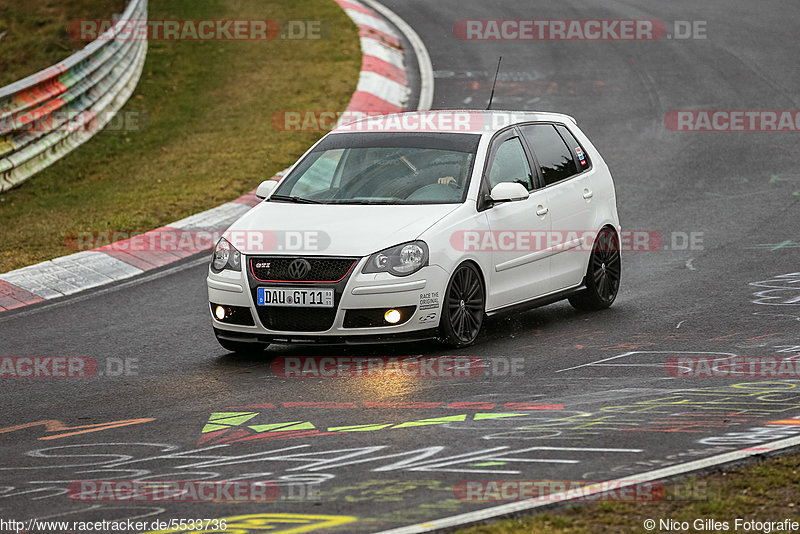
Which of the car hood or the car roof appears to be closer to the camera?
the car hood

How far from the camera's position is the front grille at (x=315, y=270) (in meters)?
8.47

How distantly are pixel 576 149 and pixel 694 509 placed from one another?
18.7ft

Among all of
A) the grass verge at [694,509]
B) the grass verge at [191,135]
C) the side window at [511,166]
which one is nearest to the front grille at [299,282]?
the side window at [511,166]

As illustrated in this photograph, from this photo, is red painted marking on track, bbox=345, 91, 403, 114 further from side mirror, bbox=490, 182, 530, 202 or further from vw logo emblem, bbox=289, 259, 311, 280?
vw logo emblem, bbox=289, 259, 311, 280

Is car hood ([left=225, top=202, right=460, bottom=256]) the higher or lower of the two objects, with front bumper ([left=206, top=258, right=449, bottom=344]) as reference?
higher

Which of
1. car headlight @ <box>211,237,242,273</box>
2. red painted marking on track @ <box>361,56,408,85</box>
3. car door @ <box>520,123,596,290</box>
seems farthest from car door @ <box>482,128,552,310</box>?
red painted marking on track @ <box>361,56,408,85</box>

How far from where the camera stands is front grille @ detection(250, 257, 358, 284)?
8.47 metres

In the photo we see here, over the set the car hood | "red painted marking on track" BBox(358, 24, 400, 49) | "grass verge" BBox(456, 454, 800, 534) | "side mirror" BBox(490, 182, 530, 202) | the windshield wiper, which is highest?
"red painted marking on track" BBox(358, 24, 400, 49)

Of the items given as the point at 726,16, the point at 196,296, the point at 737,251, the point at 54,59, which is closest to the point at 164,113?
the point at 54,59

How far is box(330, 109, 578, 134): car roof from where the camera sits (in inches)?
389

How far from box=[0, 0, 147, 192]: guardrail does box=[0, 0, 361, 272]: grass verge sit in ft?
0.67

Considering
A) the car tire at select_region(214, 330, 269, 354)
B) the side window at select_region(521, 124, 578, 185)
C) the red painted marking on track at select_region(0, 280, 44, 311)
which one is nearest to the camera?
the car tire at select_region(214, 330, 269, 354)

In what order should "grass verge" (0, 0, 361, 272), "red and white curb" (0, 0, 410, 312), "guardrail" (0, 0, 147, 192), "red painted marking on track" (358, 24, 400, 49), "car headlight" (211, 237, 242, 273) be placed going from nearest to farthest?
"car headlight" (211, 237, 242, 273) → "red and white curb" (0, 0, 410, 312) → "grass verge" (0, 0, 361, 272) → "guardrail" (0, 0, 147, 192) → "red painted marking on track" (358, 24, 400, 49)

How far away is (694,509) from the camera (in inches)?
207
